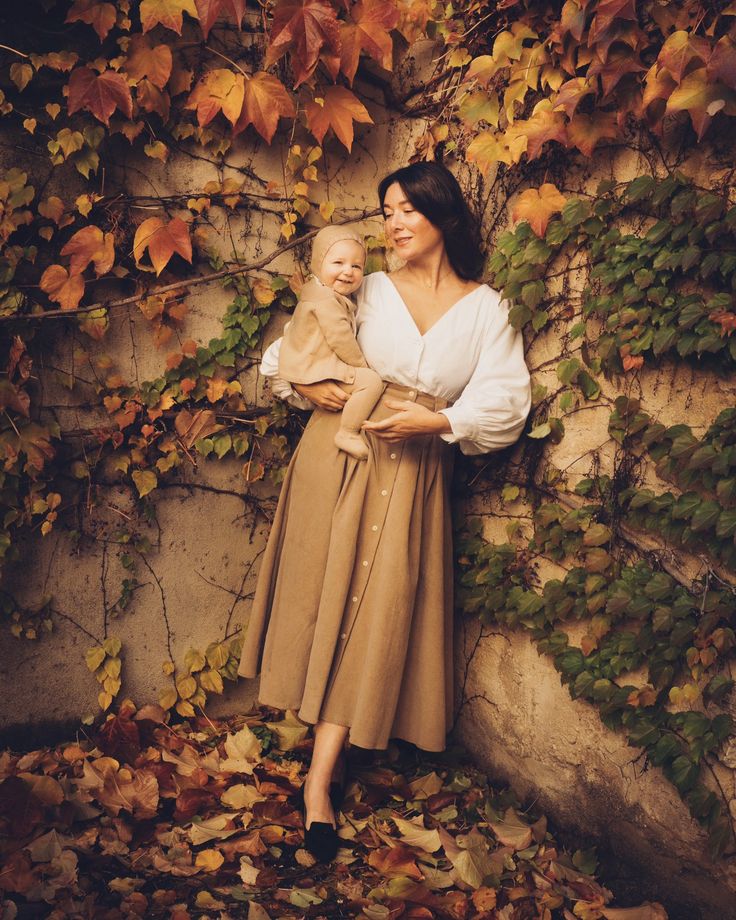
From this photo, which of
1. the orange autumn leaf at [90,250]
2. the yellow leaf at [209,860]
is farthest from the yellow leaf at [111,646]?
the orange autumn leaf at [90,250]

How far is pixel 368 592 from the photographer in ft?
8.65

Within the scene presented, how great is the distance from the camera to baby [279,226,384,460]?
2.57 meters

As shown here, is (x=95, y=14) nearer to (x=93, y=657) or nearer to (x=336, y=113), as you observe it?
(x=336, y=113)

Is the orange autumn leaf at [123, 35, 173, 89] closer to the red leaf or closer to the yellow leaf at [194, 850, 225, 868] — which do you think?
the red leaf

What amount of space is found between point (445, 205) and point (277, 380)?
84 centimetres

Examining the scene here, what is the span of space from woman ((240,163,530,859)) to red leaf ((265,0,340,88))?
0.48m

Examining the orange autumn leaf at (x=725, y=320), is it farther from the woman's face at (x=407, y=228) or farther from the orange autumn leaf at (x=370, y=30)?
the orange autumn leaf at (x=370, y=30)

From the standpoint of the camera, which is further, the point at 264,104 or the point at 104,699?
the point at 104,699

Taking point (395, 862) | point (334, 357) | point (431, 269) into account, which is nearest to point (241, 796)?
point (395, 862)

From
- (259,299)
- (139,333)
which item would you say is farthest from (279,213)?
(139,333)

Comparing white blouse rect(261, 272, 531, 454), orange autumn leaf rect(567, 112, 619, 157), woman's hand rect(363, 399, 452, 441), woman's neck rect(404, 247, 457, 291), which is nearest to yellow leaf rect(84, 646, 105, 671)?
woman's hand rect(363, 399, 452, 441)

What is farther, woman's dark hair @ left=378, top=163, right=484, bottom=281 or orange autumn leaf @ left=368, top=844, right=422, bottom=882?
woman's dark hair @ left=378, top=163, right=484, bottom=281

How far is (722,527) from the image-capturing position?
2.03m

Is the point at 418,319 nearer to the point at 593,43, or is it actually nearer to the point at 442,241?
the point at 442,241
